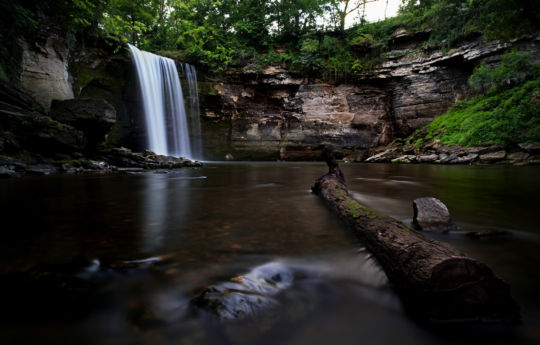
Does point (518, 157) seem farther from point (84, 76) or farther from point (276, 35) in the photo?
point (84, 76)

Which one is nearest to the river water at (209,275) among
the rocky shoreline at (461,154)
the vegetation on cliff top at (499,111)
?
the rocky shoreline at (461,154)

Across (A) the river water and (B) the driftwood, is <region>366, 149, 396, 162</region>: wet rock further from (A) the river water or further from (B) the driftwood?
(B) the driftwood

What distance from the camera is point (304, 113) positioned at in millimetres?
19719

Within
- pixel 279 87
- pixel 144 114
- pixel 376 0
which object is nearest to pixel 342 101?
pixel 279 87

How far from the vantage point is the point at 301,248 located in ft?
5.51

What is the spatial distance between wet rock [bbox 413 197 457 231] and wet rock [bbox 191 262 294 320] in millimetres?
1340

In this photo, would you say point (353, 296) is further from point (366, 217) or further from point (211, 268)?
point (366, 217)

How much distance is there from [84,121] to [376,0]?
24.6 meters

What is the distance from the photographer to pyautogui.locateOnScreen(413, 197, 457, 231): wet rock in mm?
2006

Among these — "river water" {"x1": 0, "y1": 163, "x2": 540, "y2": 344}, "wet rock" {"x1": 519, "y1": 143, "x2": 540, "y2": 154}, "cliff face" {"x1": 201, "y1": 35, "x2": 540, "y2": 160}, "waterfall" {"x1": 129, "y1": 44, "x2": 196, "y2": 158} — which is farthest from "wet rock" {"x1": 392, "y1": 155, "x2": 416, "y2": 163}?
"waterfall" {"x1": 129, "y1": 44, "x2": 196, "y2": 158}

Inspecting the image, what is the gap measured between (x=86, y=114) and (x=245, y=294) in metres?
9.97

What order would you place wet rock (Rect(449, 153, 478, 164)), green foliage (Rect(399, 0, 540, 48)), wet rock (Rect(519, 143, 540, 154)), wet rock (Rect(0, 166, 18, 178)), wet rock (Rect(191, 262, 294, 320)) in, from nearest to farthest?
wet rock (Rect(191, 262, 294, 320)) → wet rock (Rect(0, 166, 18, 178)) → green foliage (Rect(399, 0, 540, 48)) → wet rock (Rect(519, 143, 540, 154)) → wet rock (Rect(449, 153, 478, 164))

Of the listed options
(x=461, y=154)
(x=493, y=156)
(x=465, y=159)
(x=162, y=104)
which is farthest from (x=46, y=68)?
(x=493, y=156)

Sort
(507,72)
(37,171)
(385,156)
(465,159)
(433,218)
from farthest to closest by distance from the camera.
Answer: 1. (385,156)
2. (507,72)
3. (465,159)
4. (37,171)
5. (433,218)
